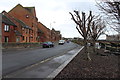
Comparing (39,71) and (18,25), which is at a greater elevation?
(18,25)

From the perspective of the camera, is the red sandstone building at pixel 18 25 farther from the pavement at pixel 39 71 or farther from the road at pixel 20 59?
the pavement at pixel 39 71

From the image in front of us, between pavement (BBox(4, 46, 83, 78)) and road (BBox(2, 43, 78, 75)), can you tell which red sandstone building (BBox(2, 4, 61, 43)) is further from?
pavement (BBox(4, 46, 83, 78))

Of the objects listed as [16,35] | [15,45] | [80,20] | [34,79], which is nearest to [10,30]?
[16,35]

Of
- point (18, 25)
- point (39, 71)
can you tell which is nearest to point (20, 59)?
point (39, 71)

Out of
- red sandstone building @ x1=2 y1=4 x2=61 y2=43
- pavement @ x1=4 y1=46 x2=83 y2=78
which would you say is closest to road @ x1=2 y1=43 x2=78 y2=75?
pavement @ x1=4 y1=46 x2=83 y2=78

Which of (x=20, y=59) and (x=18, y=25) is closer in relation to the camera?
(x=20, y=59)

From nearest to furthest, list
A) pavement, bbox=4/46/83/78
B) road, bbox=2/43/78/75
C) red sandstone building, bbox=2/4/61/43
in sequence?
pavement, bbox=4/46/83/78
road, bbox=2/43/78/75
red sandstone building, bbox=2/4/61/43

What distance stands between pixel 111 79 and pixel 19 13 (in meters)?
51.2

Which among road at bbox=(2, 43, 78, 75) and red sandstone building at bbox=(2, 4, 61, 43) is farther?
red sandstone building at bbox=(2, 4, 61, 43)

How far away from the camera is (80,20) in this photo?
1190cm

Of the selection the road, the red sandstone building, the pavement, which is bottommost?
the road

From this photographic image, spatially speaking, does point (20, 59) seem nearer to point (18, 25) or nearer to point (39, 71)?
point (39, 71)

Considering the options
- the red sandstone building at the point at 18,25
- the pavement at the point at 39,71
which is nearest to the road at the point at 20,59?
the pavement at the point at 39,71

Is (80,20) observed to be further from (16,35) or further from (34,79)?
(16,35)
